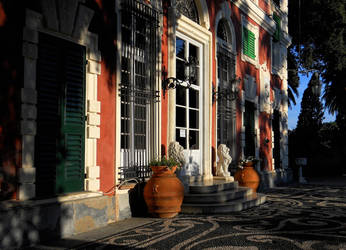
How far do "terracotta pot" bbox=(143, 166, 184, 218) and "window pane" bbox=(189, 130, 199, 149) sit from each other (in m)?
2.60

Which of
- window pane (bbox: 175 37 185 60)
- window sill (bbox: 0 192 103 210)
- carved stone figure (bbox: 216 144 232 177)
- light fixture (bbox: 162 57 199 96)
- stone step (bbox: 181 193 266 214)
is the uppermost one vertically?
window pane (bbox: 175 37 185 60)

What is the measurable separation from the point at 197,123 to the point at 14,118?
17.6 feet

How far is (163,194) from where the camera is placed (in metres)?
6.78

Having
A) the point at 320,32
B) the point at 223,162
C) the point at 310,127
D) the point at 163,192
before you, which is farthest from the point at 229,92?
the point at 310,127

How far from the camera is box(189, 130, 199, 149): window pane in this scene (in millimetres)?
9531

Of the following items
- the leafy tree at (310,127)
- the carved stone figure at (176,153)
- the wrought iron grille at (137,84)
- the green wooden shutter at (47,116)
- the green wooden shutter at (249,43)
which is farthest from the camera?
the leafy tree at (310,127)

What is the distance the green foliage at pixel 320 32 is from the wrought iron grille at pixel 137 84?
11256 mm

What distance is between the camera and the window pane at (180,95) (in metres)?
8.99

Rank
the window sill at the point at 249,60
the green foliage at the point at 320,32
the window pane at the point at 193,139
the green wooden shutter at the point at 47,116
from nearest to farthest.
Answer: the green wooden shutter at the point at 47,116, the window pane at the point at 193,139, the window sill at the point at 249,60, the green foliage at the point at 320,32

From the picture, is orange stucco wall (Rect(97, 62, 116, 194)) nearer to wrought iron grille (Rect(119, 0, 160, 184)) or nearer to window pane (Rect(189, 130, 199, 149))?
wrought iron grille (Rect(119, 0, 160, 184))

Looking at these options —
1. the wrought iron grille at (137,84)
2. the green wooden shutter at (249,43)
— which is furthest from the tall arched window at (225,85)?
the wrought iron grille at (137,84)

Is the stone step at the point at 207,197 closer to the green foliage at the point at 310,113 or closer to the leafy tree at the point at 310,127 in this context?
the leafy tree at the point at 310,127

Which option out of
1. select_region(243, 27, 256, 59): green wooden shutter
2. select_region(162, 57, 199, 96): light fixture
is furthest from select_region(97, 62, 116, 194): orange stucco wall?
select_region(243, 27, 256, 59): green wooden shutter

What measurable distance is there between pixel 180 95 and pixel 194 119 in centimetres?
89
